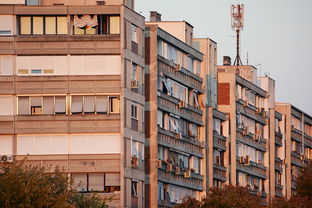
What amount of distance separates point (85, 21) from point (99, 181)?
38.2ft

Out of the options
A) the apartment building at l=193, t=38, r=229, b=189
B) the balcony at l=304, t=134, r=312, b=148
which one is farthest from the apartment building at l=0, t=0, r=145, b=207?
the balcony at l=304, t=134, r=312, b=148

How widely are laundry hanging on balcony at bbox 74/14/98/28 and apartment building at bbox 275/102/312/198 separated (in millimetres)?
58987

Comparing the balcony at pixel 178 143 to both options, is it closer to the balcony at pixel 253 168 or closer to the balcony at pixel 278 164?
the balcony at pixel 253 168

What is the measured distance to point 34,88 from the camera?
96.6 metres

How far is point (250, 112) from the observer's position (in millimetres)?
137125

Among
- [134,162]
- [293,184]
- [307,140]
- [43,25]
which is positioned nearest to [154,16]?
[43,25]

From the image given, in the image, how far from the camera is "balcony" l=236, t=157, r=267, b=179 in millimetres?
132875

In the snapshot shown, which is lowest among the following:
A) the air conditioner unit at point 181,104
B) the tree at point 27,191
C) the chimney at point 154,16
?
the tree at point 27,191

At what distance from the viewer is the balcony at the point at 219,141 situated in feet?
404

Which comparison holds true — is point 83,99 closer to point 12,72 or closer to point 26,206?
point 12,72

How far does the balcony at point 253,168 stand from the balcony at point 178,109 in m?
16.6

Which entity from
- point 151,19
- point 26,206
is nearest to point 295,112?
point 151,19

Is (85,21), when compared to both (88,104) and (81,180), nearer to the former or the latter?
(88,104)

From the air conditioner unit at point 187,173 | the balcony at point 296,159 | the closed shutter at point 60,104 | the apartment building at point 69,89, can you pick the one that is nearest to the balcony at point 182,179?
the air conditioner unit at point 187,173
